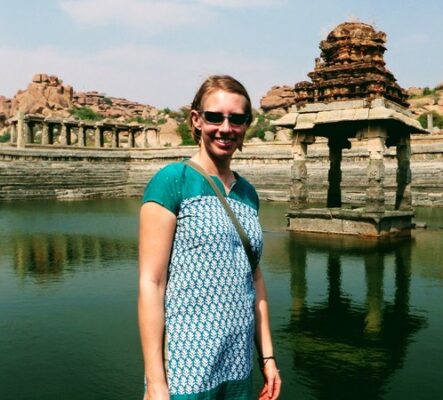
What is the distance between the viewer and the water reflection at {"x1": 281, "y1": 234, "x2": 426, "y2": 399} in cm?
459

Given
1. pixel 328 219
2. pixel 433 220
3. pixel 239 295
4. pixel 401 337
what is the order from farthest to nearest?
pixel 433 220 → pixel 328 219 → pixel 401 337 → pixel 239 295

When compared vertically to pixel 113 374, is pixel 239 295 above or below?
above

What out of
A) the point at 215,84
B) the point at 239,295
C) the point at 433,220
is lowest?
the point at 433,220

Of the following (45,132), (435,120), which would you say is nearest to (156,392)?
(45,132)

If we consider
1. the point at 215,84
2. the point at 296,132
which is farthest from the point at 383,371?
the point at 296,132

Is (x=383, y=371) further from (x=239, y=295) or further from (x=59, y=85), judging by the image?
(x=59, y=85)

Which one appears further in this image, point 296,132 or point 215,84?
point 296,132

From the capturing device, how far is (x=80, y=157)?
37.1 meters

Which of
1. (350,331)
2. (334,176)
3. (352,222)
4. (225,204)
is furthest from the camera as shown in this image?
(334,176)

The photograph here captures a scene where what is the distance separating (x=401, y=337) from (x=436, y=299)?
208 centimetres

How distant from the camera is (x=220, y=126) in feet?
8.02

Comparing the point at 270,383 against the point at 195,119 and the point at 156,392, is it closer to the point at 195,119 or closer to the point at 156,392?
the point at 156,392

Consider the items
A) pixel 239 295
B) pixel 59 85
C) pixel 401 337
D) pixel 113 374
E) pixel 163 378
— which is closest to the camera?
pixel 163 378

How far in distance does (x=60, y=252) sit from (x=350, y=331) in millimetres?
7646
